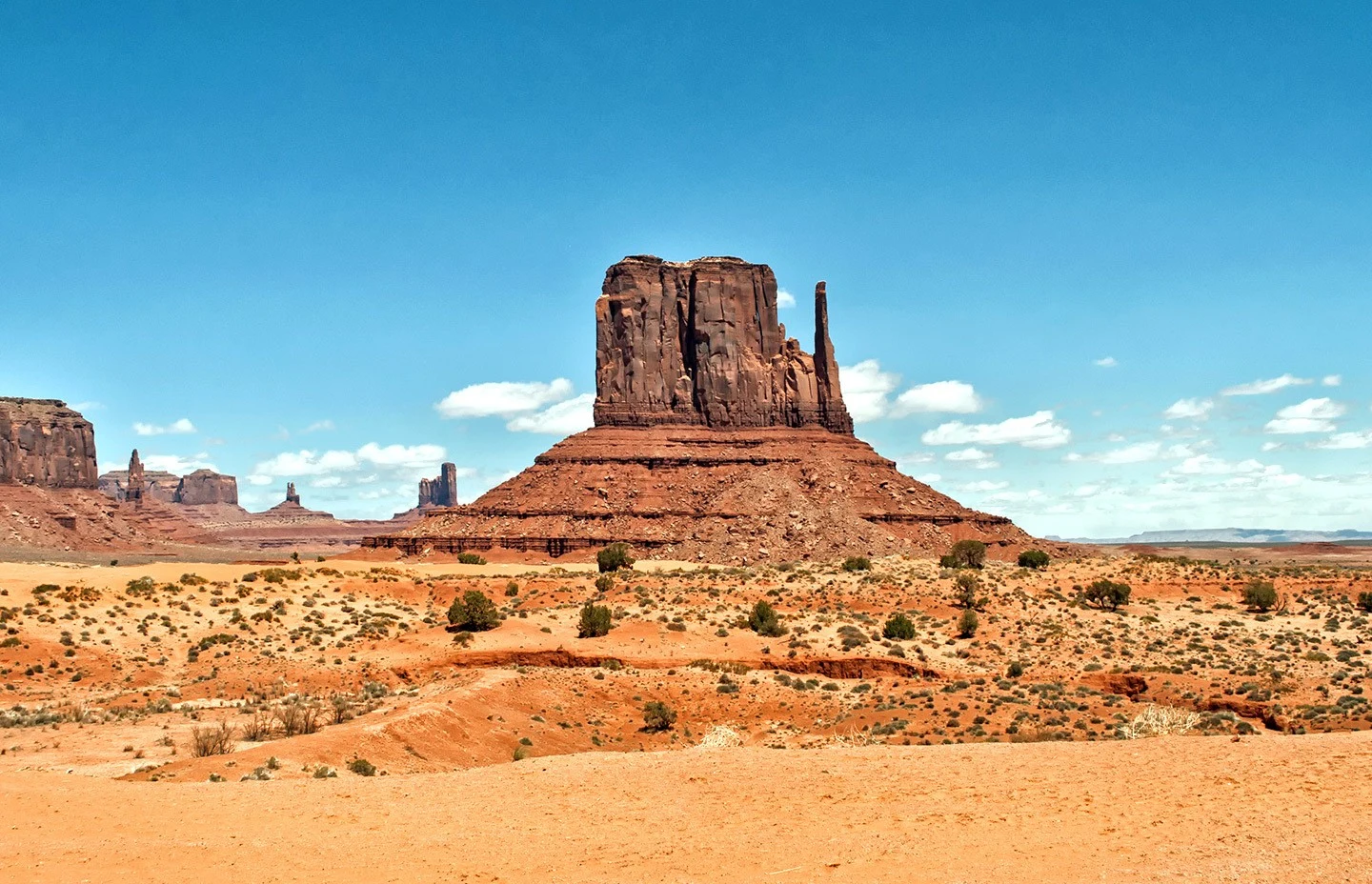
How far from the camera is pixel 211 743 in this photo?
20406 mm

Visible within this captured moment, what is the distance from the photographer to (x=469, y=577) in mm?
61062

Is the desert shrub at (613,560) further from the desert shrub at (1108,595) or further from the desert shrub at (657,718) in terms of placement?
the desert shrub at (657,718)

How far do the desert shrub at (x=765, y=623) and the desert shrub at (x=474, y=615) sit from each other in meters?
8.93

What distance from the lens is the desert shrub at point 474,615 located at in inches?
1630

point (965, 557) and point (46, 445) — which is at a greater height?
point (46, 445)

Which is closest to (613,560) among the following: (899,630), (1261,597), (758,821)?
(899,630)

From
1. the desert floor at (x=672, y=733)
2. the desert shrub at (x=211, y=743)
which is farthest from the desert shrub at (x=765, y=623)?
the desert shrub at (x=211, y=743)

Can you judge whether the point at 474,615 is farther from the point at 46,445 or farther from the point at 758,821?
the point at 46,445

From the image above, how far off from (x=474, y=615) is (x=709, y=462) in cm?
5808

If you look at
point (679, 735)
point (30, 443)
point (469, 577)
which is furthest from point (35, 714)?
point (30, 443)

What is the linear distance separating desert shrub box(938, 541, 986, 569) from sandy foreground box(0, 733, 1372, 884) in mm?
48007

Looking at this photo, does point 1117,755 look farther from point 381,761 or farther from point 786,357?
point 786,357

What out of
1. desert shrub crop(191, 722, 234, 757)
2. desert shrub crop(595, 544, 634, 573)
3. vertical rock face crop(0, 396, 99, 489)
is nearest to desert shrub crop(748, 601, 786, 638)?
desert shrub crop(191, 722, 234, 757)

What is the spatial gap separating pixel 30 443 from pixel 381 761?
16413 cm
